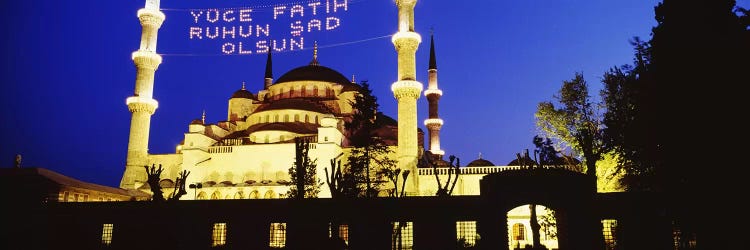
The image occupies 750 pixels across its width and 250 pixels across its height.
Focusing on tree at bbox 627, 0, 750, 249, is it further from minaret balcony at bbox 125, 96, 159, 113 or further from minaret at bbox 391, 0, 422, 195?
minaret balcony at bbox 125, 96, 159, 113

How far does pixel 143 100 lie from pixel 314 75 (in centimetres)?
1499

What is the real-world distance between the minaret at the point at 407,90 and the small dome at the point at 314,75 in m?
13.5

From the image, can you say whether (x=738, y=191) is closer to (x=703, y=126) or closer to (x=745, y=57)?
(x=703, y=126)

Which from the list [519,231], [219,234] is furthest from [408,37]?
[219,234]

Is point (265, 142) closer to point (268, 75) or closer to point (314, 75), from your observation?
point (314, 75)

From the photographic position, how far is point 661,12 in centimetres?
1463

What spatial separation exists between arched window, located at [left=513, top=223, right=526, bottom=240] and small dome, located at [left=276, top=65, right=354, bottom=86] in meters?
21.4

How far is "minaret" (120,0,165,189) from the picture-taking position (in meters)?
34.8

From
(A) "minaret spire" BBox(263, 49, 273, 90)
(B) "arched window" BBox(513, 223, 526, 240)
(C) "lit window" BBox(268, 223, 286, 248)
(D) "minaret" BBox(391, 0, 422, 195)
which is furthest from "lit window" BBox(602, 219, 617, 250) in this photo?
(A) "minaret spire" BBox(263, 49, 273, 90)

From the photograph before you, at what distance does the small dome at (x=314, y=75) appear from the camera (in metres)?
46.1

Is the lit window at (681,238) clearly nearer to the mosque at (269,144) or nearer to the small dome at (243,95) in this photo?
the mosque at (269,144)

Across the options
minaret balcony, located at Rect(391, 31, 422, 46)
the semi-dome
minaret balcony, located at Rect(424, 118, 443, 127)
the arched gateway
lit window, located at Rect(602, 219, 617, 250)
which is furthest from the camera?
minaret balcony, located at Rect(424, 118, 443, 127)

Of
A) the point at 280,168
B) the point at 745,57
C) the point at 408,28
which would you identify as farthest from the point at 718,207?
the point at 280,168

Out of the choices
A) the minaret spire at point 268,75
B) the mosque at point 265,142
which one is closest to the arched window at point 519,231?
the mosque at point 265,142
